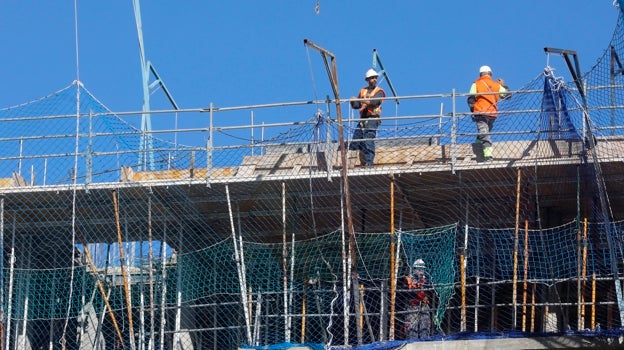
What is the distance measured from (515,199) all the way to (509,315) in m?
2.06

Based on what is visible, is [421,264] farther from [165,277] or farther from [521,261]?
[165,277]

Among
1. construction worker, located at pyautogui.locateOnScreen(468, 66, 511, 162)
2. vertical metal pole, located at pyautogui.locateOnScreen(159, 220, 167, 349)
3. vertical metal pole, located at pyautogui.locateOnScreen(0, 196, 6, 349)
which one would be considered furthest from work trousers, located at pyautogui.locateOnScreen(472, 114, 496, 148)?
vertical metal pole, located at pyautogui.locateOnScreen(0, 196, 6, 349)

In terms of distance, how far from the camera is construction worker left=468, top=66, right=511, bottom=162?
25359 millimetres

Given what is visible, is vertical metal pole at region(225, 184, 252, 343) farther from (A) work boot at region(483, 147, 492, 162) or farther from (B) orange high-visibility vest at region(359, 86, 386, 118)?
(A) work boot at region(483, 147, 492, 162)

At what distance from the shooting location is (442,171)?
25.3m

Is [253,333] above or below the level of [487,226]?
below

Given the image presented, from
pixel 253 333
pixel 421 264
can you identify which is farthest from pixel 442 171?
pixel 253 333

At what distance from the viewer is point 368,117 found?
26.7m

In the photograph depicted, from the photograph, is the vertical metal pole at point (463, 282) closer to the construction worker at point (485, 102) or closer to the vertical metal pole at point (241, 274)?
the construction worker at point (485, 102)

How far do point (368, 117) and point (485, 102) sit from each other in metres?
2.04

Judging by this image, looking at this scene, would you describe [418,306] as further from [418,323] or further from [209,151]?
[209,151]

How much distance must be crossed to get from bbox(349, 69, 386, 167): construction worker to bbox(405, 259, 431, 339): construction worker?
1.95m

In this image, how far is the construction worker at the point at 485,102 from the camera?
25.4 metres

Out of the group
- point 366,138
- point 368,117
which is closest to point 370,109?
point 368,117
